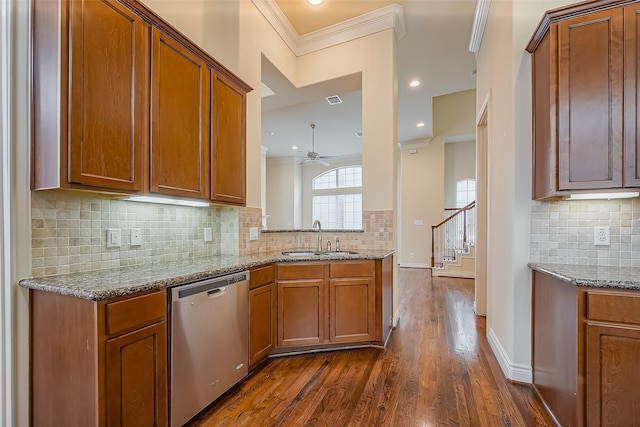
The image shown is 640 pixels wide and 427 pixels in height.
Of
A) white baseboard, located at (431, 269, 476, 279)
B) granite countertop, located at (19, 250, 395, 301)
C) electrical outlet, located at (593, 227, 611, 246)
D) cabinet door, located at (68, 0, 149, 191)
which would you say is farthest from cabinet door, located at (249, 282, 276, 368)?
white baseboard, located at (431, 269, 476, 279)

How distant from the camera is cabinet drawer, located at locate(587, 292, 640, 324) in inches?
56.4

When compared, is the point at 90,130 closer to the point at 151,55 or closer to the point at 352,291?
the point at 151,55

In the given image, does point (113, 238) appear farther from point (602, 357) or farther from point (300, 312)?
point (602, 357)

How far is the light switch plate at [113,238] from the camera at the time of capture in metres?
1.78

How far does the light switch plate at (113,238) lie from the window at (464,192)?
27.3 feet

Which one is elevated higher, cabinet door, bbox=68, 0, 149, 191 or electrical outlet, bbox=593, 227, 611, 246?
cabinet door, bbox=68, 0, 149, 191

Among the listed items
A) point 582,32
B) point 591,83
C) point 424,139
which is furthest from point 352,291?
point 424,139

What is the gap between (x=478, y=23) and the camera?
3133mm

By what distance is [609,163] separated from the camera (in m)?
1.70

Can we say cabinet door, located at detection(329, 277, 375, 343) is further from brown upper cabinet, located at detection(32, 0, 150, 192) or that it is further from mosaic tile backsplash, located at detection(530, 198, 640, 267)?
brown upper cabinet, located at detection(32, 0, 150, 192)

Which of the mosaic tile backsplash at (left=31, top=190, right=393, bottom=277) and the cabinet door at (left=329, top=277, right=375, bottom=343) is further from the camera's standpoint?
the cabinet door at (left=329, top=277, right=375, bottom=343)

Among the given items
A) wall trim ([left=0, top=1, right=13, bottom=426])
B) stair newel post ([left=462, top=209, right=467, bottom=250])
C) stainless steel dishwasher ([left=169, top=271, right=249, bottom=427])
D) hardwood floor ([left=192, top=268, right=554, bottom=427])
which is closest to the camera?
wall trim ([left=0, top=1, right=13, bottom=426])

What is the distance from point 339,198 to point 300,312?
26.0ft

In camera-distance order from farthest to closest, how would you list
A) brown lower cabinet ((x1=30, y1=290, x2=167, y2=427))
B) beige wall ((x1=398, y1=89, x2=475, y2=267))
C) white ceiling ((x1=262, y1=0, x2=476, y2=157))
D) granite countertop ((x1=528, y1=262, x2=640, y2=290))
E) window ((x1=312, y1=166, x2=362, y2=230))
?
window ((x1=312, y1=166, x2=362, y2=230)), beige wall ((x1=398, y1=89, x2=475, y2=267)), white ceiling ((x1=262, y1=0, x2=476, y2=157)), granite countertop ((x1=528, y1=262, x2=640, y2=290)), brown lower cabinet ((x1=30, y1=290, x2=167, y2=427))
